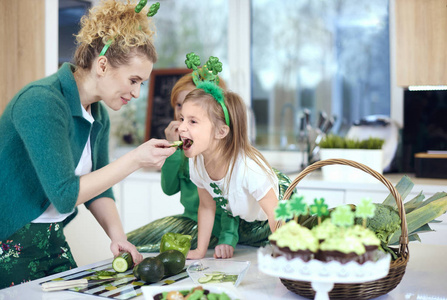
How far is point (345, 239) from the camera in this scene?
96 centimetres

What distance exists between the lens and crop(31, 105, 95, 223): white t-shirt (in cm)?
167

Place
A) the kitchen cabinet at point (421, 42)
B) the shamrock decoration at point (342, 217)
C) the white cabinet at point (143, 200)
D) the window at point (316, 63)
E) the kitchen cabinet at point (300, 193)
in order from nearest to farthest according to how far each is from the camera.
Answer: the shamrock decoration at point (342, 217) → the kitchen cabinet at point (300, 193) → the kitchen cabinet at point (421, 42) → the white cabinet at point (143, 200) → the window at point (316, 63)

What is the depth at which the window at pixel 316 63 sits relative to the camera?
12.0ft

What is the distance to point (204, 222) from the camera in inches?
69.7

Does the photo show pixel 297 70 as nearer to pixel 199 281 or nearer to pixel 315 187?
pixel 315 187

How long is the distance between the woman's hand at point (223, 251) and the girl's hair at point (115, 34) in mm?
655

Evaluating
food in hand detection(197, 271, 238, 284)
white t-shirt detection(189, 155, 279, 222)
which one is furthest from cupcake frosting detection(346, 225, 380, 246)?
white t-shirt detection(189, 155, 279, 222)

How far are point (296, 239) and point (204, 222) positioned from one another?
2.73 ft

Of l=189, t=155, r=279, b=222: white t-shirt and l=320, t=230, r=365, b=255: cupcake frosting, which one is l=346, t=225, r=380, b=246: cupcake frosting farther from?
l=189, t=155, r=279, b=222: white t-shirt

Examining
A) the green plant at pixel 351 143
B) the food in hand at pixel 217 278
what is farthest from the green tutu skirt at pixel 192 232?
the green plant at pixel 351 143

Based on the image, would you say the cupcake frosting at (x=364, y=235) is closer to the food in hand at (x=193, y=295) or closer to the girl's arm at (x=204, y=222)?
the food in hand at (x=193, y=295)

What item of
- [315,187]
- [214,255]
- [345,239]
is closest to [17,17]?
[315,187]

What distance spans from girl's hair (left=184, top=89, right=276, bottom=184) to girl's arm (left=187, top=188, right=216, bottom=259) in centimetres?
16

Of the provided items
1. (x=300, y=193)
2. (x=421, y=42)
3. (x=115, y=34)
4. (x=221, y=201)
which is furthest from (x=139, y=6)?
(x=421, y=42)
